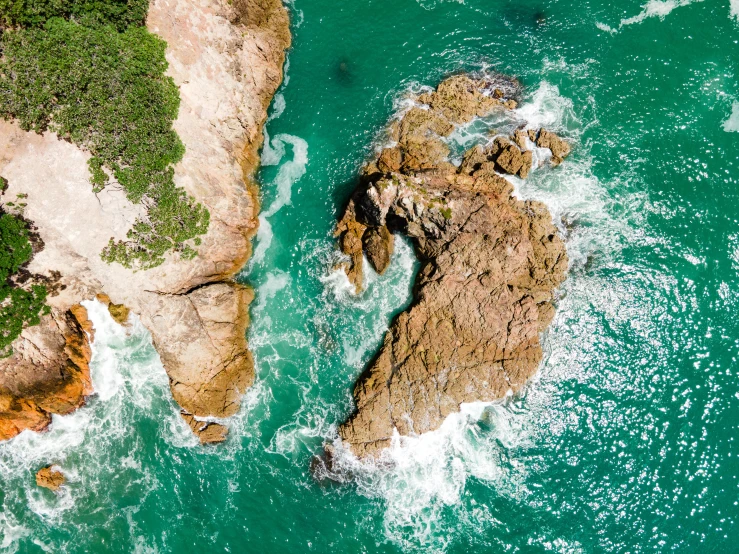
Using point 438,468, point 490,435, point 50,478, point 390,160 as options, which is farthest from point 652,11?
point 50,478

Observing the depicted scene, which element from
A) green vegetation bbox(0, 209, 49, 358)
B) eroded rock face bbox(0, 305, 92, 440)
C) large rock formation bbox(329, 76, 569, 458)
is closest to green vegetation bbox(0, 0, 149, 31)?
green vegetation bbox(0, 209, 49, 358)

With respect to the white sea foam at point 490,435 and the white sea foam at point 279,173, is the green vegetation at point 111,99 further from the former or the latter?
the white sea foam at point 490,435

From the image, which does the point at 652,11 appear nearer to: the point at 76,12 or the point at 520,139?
the point at 520,139

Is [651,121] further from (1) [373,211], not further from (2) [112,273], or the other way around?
(2) [112,273]

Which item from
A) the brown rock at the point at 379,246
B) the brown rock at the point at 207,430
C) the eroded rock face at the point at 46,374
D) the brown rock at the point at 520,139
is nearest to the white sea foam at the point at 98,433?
the eroded rock face at the point at 46,374

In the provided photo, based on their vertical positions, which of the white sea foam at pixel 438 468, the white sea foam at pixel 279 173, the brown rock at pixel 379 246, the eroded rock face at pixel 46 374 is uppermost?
the white sea foam at pixel 279 173

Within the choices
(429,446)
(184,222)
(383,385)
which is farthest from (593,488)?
(184,222)
